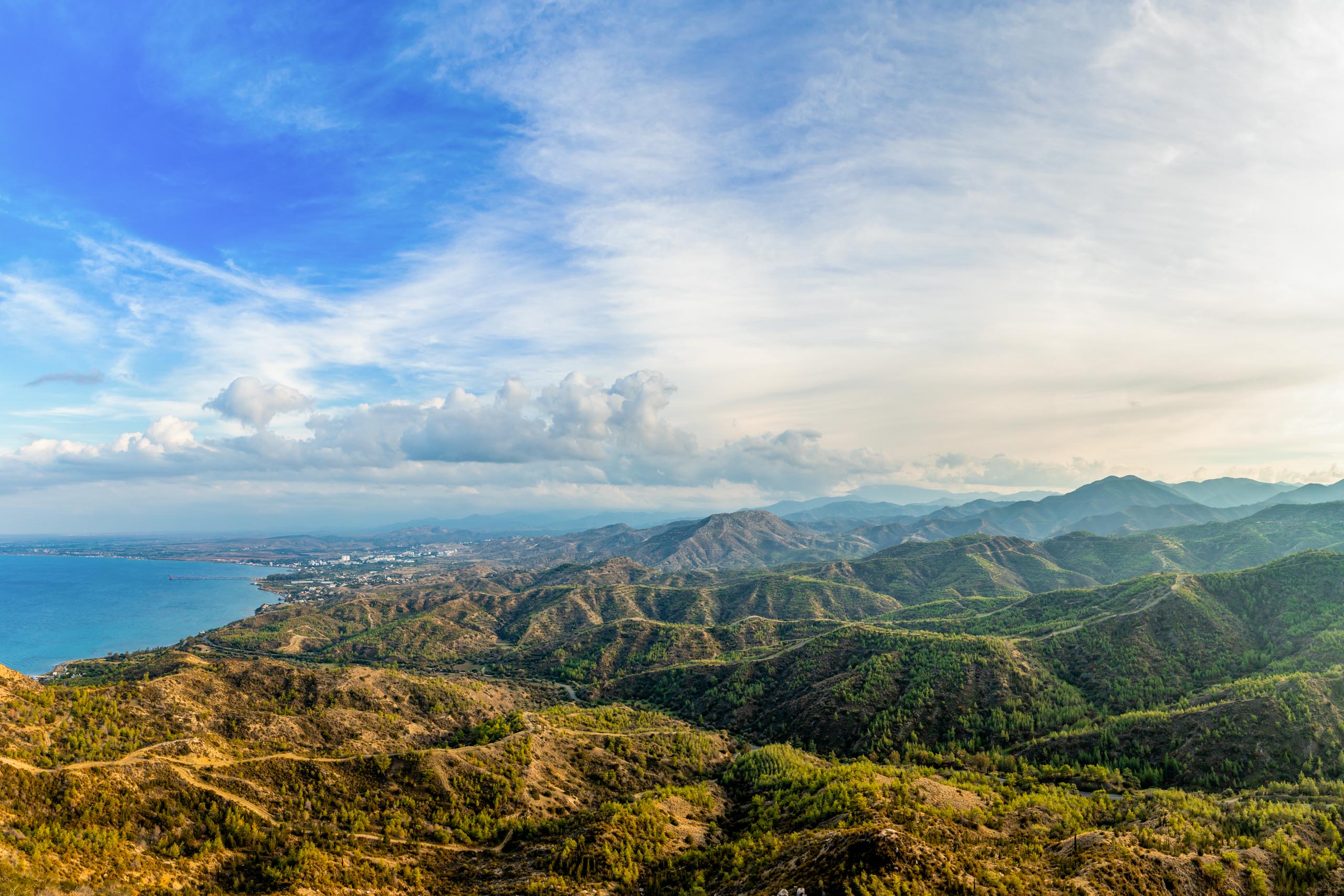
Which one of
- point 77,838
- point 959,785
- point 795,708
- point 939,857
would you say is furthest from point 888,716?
point 77,838

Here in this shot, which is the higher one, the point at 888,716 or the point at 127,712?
the point at 127,712

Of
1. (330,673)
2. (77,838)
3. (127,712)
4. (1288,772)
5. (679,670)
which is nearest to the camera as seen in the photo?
(77,838)

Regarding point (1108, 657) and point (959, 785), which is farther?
point (1108, 657)

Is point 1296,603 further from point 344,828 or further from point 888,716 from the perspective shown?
point 344,828

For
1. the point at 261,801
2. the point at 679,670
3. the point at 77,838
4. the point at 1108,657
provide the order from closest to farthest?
the point at 77,838 < the point at 261,801 < the point at 1108,657 < the point at 679,670

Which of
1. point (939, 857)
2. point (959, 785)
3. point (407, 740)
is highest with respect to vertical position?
point (939, 857)

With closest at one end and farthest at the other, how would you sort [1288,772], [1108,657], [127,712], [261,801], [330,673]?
[261,801] → [127,712] → [1288,772] → [330,673] → [1108,657]

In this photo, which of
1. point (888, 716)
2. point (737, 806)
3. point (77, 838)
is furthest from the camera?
point (888, 716)

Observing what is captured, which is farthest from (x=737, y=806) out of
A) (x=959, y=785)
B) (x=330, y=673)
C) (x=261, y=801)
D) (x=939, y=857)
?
(x=330, y=673)

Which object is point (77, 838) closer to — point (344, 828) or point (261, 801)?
point (261, 801)
